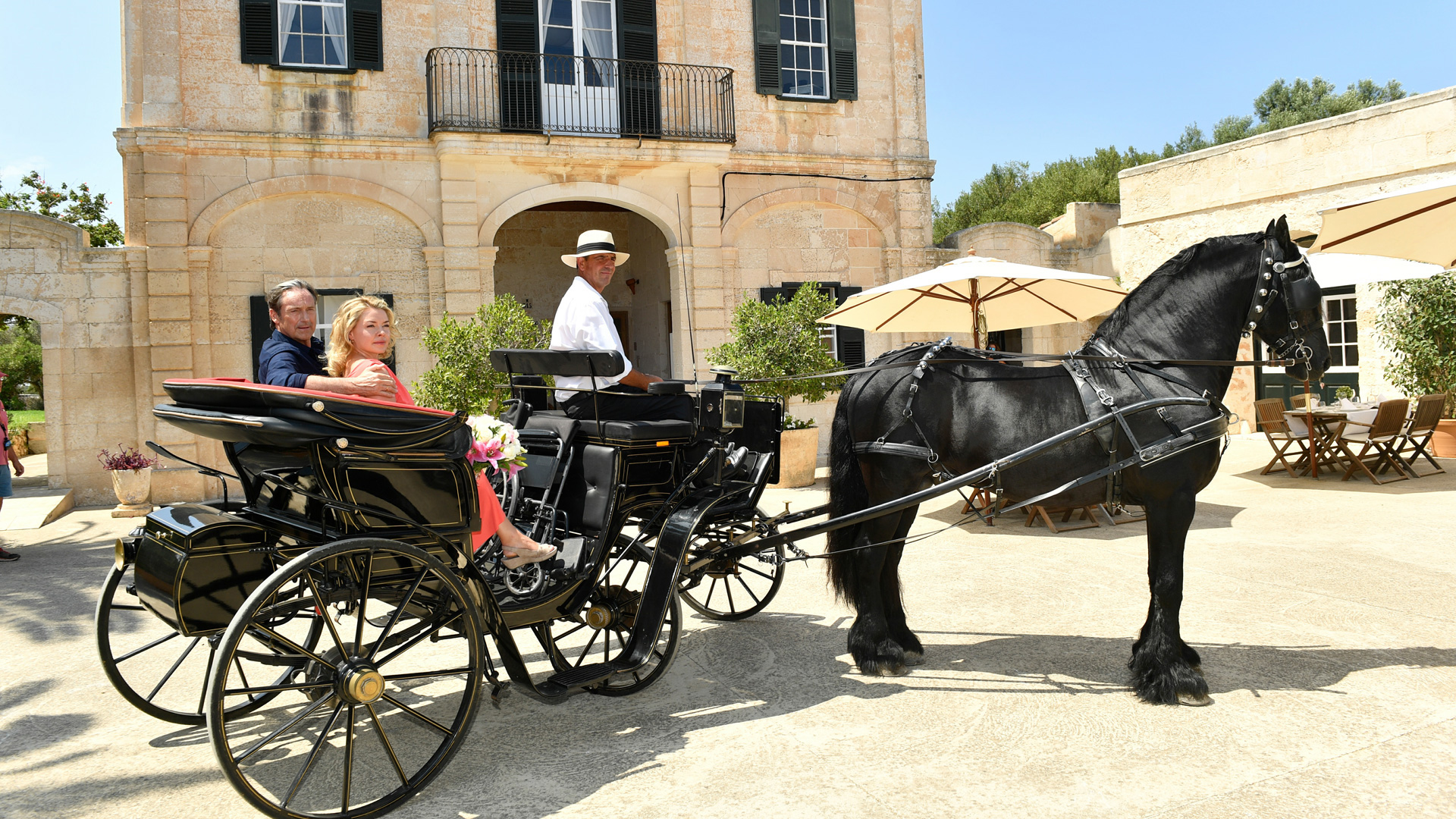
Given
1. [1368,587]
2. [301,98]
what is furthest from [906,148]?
[1368,587]

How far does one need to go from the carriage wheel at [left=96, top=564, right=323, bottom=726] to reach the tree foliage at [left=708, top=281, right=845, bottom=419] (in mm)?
6465

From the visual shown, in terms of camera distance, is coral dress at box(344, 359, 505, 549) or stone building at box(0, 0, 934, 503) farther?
stone building at box(0, 0, 934, 503)

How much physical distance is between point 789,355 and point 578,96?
499 centimetres

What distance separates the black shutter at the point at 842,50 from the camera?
1378 cm

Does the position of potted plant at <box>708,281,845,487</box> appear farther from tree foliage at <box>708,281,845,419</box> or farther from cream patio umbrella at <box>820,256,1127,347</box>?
cream patio umbrella at <box>820,256,1127,347</box>

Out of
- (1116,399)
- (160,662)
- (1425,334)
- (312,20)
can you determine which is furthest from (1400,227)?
(312,20)

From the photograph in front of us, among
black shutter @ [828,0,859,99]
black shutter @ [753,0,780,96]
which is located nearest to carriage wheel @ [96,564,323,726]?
black shutter @ [753,0,780,96]

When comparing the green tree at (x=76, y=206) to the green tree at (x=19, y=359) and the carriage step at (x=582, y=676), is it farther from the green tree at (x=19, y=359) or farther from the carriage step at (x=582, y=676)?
the carriage step at (x=582, y=676)

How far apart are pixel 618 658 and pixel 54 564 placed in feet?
19.8

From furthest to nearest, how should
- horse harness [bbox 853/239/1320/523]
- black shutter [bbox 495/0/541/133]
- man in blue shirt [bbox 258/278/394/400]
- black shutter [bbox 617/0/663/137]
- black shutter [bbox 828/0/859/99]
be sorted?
1. black shutter [bbox 828/0/859/99]
2. black shutter [bbox 617/0/663/137]
3. black shutter [bbox 495/0/541/133]
4. horse harness [bbox 853/239/1320/523]
5. man in blue shirt [bbox 258/278/394/400]

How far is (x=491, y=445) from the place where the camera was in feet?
12.0

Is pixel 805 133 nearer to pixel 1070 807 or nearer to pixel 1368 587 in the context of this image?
pixel 1368 587

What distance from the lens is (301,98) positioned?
38.4 ft

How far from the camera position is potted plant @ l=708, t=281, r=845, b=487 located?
35.5 ft
